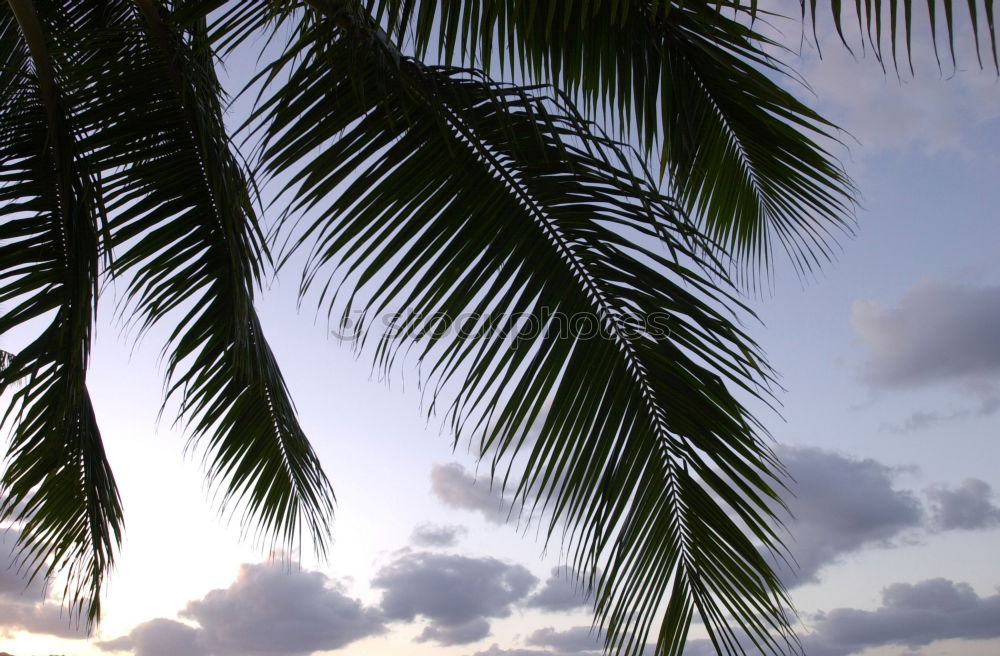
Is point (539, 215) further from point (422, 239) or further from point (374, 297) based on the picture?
point (374, 297)

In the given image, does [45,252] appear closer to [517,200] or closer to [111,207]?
[111,207]

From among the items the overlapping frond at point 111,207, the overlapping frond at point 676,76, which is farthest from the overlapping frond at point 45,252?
the overlapping frond at point 676,76

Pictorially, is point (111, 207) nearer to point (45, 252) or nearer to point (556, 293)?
point (45, 252)

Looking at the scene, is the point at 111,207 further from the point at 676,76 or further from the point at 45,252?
the point at 676,76

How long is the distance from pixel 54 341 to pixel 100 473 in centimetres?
130

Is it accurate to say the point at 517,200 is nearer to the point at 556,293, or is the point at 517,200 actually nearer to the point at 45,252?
the point at 556,293

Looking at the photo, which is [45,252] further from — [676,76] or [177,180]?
[676,76]

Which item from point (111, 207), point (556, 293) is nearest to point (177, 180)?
point (111, 207)

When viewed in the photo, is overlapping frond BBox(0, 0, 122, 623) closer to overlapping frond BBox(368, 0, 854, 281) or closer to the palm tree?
the palm tree

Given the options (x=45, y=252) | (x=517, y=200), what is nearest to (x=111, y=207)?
(x=45, y=252)

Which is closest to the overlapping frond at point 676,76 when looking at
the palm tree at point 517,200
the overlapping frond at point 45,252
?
the palm tree at point 517,200

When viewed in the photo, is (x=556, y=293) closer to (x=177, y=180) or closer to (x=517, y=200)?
(x=517, y=200)

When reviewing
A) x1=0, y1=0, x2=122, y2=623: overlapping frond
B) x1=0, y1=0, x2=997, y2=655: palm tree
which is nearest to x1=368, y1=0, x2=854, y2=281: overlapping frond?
x1=0, y1=0, x2=997, y2=655: palm tree

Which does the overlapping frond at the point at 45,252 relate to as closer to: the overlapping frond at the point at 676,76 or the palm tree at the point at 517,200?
the palm tree at the point at 517,200
